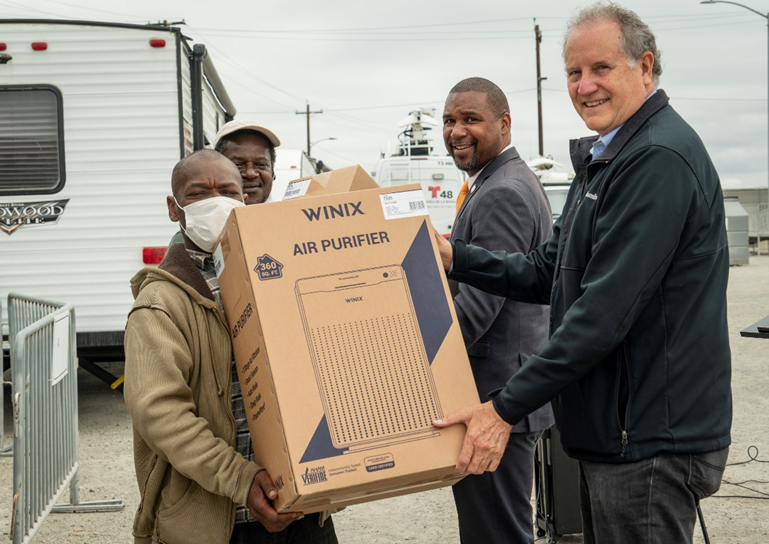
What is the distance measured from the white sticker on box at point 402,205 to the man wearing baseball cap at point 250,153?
1.47 meters

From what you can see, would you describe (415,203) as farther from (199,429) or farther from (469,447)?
(199,429)

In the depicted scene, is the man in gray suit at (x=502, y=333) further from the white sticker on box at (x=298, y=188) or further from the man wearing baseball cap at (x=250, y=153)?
the man wearing baseball cap at (x=250, y=153)

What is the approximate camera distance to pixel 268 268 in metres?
2.04

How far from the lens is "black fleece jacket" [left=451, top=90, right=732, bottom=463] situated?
2.02 m

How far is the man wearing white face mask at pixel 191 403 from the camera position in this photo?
207cm

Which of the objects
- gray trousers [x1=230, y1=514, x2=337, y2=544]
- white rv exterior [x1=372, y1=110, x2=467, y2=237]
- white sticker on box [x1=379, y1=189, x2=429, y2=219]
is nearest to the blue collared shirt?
white sticker on box [x1=379, y1=189, x2=429, y2=219]

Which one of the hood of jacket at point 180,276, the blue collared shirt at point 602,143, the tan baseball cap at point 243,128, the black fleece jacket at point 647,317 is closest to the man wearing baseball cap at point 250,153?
the tan baseball cap at point 243,128

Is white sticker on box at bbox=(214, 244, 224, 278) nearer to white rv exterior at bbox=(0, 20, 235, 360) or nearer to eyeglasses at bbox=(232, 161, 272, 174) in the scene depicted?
eyeglasses at bbox=(232, 161, 272, 174)

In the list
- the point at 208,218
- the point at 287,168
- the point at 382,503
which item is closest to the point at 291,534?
the point at 208,218

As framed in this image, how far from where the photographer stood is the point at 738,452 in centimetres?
588

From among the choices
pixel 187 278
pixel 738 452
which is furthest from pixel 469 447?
pixel 738 452

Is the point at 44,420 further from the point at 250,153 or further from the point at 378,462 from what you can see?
the point at 378,462

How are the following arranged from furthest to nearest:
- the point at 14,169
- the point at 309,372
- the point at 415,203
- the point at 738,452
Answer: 1. the point at 14,169
2. the point at 738,452
3. the point at 415,203
4. the point at 309,372

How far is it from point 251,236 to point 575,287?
0.88 m
